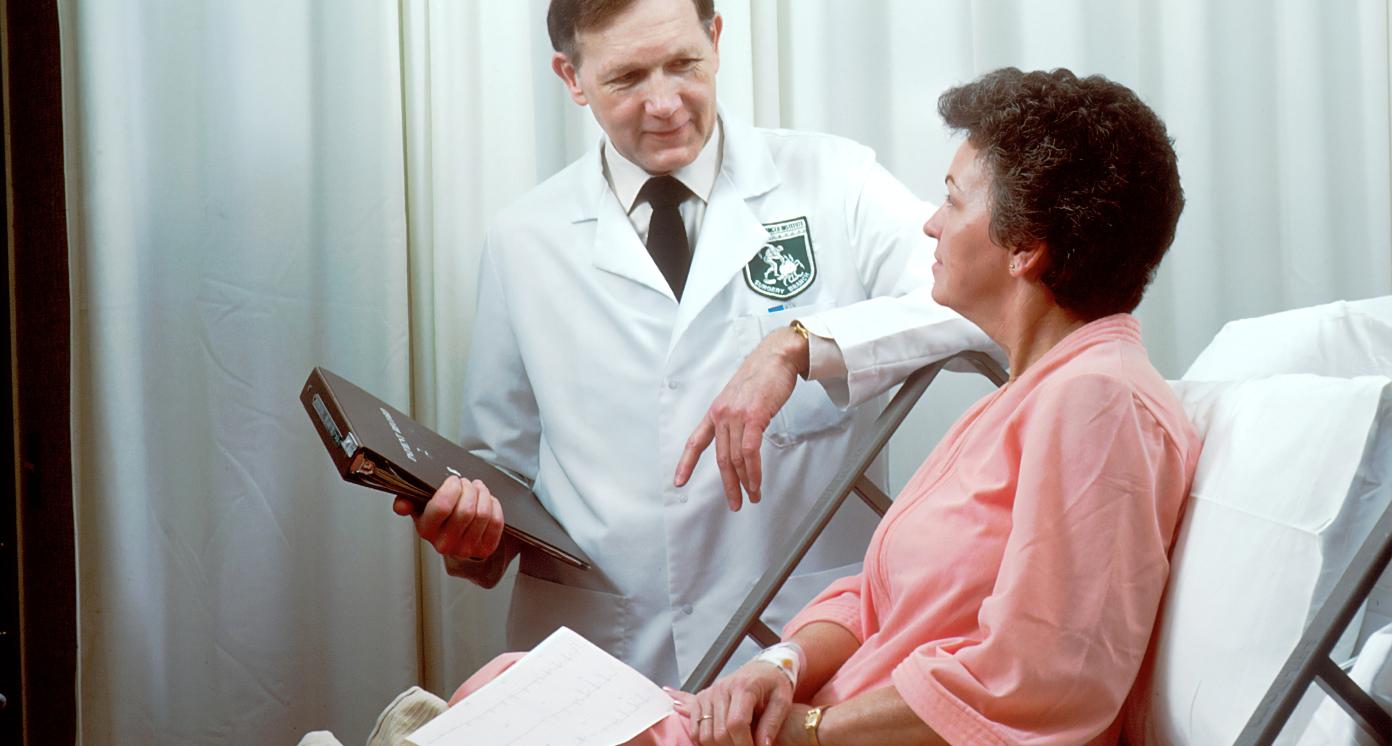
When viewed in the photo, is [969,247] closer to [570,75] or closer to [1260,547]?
[1260,547]

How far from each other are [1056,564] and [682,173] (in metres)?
0.94

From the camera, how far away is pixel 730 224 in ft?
5.67

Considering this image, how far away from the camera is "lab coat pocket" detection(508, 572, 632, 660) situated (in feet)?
5.61

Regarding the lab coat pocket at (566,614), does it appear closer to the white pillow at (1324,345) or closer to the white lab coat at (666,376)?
the white lab coat at (666,376)

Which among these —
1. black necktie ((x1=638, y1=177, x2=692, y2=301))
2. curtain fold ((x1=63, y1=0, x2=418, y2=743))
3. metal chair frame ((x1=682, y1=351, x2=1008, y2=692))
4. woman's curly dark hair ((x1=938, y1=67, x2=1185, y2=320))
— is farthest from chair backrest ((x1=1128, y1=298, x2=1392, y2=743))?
curtain fold ((x1=63, y1=0, x2=418, y2=743))

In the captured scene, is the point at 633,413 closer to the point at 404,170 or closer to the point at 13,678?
the point at 404,170

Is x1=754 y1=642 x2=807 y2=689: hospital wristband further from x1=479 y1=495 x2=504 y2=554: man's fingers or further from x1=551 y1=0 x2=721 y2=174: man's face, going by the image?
x1=551 y1=0 x2=721 y2=174: man's face

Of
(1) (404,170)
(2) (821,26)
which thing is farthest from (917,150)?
(1) (404,170)

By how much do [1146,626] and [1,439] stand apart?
1129 millimetres

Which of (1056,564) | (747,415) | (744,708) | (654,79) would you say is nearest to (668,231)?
(654,79)

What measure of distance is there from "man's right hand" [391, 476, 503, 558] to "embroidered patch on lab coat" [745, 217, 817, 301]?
1.52 feet

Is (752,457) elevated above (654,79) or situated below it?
below

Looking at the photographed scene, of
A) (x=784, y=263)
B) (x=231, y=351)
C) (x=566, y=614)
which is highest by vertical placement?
(x=784, y=263)

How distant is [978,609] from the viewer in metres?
1.10
